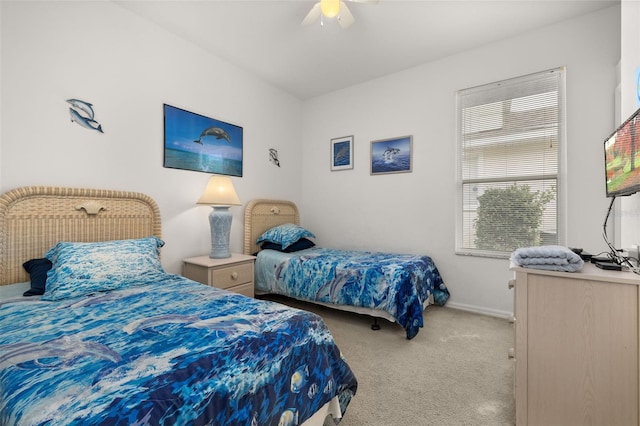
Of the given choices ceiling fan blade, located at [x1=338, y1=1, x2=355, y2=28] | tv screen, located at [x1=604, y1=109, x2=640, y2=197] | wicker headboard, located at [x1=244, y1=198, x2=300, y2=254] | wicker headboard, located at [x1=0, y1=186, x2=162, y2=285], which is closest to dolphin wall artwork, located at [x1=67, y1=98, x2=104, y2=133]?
wicker headboard, located at [x1=0, y1=186, x2=162, y2=285]

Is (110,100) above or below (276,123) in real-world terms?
below

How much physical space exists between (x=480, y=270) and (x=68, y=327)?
133 inches

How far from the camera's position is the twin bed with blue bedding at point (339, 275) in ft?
8.13

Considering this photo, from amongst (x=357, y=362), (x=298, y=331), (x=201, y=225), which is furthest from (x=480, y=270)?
(x=201, y=225)

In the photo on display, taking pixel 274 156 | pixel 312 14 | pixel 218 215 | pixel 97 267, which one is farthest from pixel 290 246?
pixel 312 14

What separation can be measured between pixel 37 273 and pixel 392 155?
11.4ft

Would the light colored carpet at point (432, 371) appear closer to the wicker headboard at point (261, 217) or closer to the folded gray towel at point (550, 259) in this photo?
the folded gray towel at point (550, 259)

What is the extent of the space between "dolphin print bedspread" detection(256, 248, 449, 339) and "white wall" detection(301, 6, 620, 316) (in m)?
0.45

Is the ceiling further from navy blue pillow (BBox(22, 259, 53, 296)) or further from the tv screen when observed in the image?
navy blue pillow (BBox(22, 259, 53, 296))

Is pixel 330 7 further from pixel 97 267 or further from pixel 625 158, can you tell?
pixel 97 267

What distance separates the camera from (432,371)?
194cm

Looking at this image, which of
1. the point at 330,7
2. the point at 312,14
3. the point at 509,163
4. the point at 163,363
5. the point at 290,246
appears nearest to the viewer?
the point at 163,363

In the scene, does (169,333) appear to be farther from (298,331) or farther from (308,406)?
(308,406)

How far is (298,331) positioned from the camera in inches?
49.5
